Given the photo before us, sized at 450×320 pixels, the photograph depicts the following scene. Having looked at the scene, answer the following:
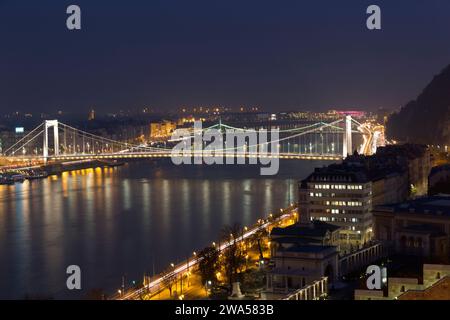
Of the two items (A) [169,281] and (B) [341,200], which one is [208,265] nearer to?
(A) [169,281]

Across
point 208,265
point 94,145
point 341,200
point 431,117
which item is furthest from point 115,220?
point 94,145

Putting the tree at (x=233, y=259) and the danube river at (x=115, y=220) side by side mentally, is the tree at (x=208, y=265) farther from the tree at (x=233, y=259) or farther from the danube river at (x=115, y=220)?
the danube river at (x=115, y=220)

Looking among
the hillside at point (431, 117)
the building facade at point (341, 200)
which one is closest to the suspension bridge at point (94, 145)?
the hillside at point (431, 117)

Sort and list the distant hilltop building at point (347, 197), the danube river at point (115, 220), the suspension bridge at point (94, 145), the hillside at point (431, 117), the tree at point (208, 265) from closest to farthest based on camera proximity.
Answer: the tree at point (208, 265)
the danube river at point (115, 220)
the distant hilltop building at point (347, 197)
the hillside at point (431, 117)
the suspension bridge at point (94, 145)

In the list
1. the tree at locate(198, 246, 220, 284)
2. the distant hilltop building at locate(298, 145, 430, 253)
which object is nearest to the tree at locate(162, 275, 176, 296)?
the tree at locate(198, 246, 220, 284)

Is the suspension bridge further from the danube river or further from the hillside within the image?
the danube river
